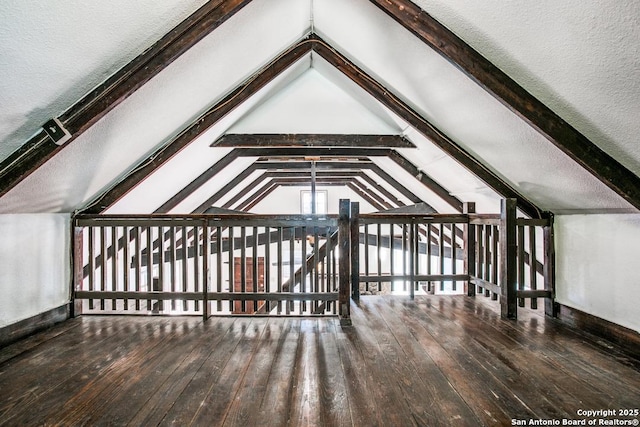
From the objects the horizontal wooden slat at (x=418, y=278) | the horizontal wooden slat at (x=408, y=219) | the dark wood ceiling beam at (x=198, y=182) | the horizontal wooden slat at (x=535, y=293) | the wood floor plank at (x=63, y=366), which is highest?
the dark wood ceiling beam at (x=198, y=182)

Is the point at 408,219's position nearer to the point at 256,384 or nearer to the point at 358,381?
the point at 358,381

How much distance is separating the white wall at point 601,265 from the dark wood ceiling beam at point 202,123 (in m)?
3.31

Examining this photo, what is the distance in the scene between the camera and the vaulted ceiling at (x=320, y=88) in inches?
73.8

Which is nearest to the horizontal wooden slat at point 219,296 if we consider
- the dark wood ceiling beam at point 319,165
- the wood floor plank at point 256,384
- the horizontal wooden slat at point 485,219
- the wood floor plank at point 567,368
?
the wood floor plank at point 256,384

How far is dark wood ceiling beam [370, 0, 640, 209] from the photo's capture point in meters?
2.36

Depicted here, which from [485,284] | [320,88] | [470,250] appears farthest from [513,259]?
[320,88]

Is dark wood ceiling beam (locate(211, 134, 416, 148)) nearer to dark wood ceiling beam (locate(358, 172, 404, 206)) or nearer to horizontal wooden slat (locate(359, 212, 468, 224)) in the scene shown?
horizontal wooden slat (locate(359, 212, 468, 224))

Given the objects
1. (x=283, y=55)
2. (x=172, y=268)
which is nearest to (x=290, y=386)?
(x=172, y=268)

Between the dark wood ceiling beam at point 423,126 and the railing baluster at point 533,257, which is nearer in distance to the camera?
the railing baluster at point 533,257

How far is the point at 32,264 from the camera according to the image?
318 cm

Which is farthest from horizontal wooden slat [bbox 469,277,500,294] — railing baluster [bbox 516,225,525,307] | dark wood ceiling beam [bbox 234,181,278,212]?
dark wood ceiling beam [bbox 234,181,278,212]

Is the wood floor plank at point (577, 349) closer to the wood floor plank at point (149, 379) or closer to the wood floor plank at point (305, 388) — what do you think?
the wood floor plank at point (305, 388)

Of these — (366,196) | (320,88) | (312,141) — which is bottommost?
(366,196)

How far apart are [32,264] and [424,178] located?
208 inches
